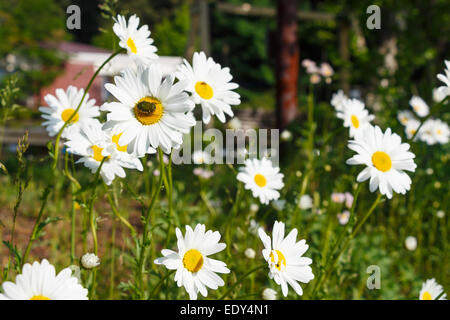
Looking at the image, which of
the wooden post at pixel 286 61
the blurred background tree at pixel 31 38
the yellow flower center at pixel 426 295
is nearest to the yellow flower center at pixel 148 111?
the yellow flower center at pixel 426 295

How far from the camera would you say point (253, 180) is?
4.91ft

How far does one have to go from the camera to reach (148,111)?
0.95 meters

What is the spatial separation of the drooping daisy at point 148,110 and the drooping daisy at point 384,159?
0.47 m

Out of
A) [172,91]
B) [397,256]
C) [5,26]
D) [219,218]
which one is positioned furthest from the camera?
[5,26]

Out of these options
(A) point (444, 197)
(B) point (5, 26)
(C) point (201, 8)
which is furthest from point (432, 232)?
(B) point (5, 26)

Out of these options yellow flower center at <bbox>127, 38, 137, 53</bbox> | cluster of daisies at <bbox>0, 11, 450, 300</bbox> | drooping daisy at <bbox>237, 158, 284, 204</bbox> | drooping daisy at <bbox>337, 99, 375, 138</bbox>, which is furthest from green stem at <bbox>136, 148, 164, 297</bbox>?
drooping daisy at <bbox>337, 99, 375, 138</bbox>

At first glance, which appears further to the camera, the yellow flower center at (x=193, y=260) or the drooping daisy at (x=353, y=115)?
the drooping daisy at (x=353, y=115)

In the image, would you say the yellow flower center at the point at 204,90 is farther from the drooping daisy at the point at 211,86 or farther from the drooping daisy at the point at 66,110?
the drooping daisy at the point at 66,110

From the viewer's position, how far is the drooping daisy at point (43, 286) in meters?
0.76

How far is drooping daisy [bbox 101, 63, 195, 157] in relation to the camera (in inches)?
36.4

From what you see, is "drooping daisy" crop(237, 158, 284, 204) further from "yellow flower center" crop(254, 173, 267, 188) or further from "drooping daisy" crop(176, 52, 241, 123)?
"drooping daisy" crop(176, 52, 241, 123)
